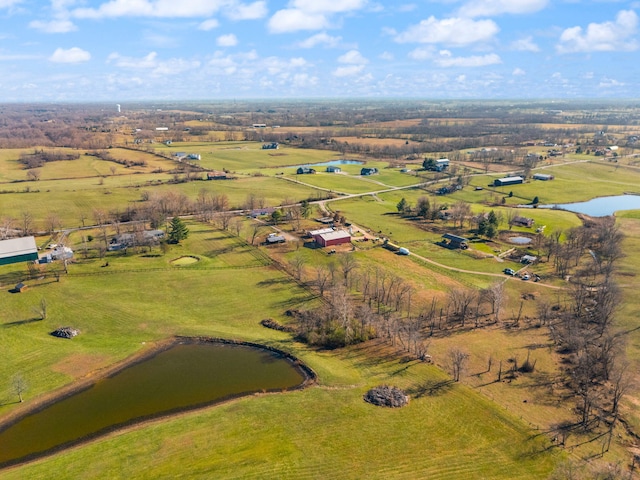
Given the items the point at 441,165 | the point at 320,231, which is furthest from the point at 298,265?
the point at 441,165

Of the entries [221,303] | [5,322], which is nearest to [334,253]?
[221,303]

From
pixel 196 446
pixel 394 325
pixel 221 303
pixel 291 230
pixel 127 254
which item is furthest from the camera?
pixel 291 230

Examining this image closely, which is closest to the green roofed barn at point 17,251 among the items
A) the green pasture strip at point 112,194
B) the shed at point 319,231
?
the green pasture strip at point 112,194

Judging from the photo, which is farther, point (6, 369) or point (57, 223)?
point (57, 223)

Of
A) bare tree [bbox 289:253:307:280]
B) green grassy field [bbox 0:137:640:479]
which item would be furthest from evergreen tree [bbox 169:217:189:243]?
bare tree [bbox 289:253:307:280]

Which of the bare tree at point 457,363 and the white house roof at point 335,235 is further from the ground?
the white house roof at point 335,235

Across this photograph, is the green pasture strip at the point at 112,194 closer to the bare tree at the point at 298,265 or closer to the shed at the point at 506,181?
the bare tree at the point at 298,265

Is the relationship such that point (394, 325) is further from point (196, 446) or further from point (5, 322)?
point (5, 322)
